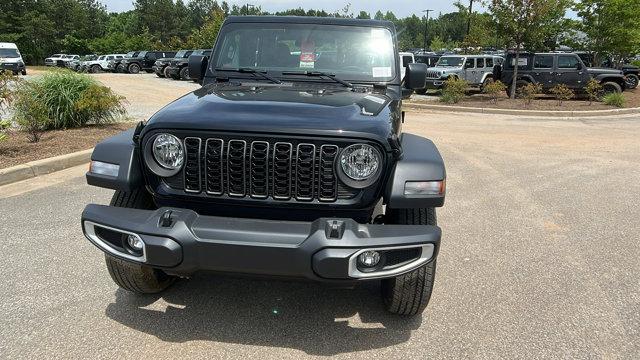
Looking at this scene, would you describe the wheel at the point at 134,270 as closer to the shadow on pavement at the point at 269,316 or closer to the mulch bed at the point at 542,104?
the shadow on pavement at the point at 269,316

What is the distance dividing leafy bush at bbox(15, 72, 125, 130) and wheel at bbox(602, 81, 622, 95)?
54.5ft

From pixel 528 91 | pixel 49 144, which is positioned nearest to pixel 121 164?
pixel 49 144

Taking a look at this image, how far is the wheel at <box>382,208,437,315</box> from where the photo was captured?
283cm

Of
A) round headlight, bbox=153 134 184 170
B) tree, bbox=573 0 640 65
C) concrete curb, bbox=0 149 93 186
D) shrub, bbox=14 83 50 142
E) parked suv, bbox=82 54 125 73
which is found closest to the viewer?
round headlight, bbox=153 134 184 170

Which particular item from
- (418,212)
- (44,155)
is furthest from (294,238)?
(44,155)

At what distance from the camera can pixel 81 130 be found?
8.68 metres

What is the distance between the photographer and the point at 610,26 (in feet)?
66.7

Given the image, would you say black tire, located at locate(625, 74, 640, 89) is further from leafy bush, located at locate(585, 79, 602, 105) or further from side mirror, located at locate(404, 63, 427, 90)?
side mirror, located at locate(404, 63, 427, 90)

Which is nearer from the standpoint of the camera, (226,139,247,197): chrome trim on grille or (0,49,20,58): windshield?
(226,139,247,197): chrome trim on grille

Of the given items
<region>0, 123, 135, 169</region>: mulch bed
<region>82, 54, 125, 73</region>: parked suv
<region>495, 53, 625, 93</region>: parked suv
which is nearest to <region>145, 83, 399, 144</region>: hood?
<region>0, 123, 135, 169</region>: mulch bed

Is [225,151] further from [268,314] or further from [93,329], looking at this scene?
[93,329]

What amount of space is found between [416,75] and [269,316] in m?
2.22

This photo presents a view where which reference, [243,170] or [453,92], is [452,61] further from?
[243,170]

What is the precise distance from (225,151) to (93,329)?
4.32 feet
